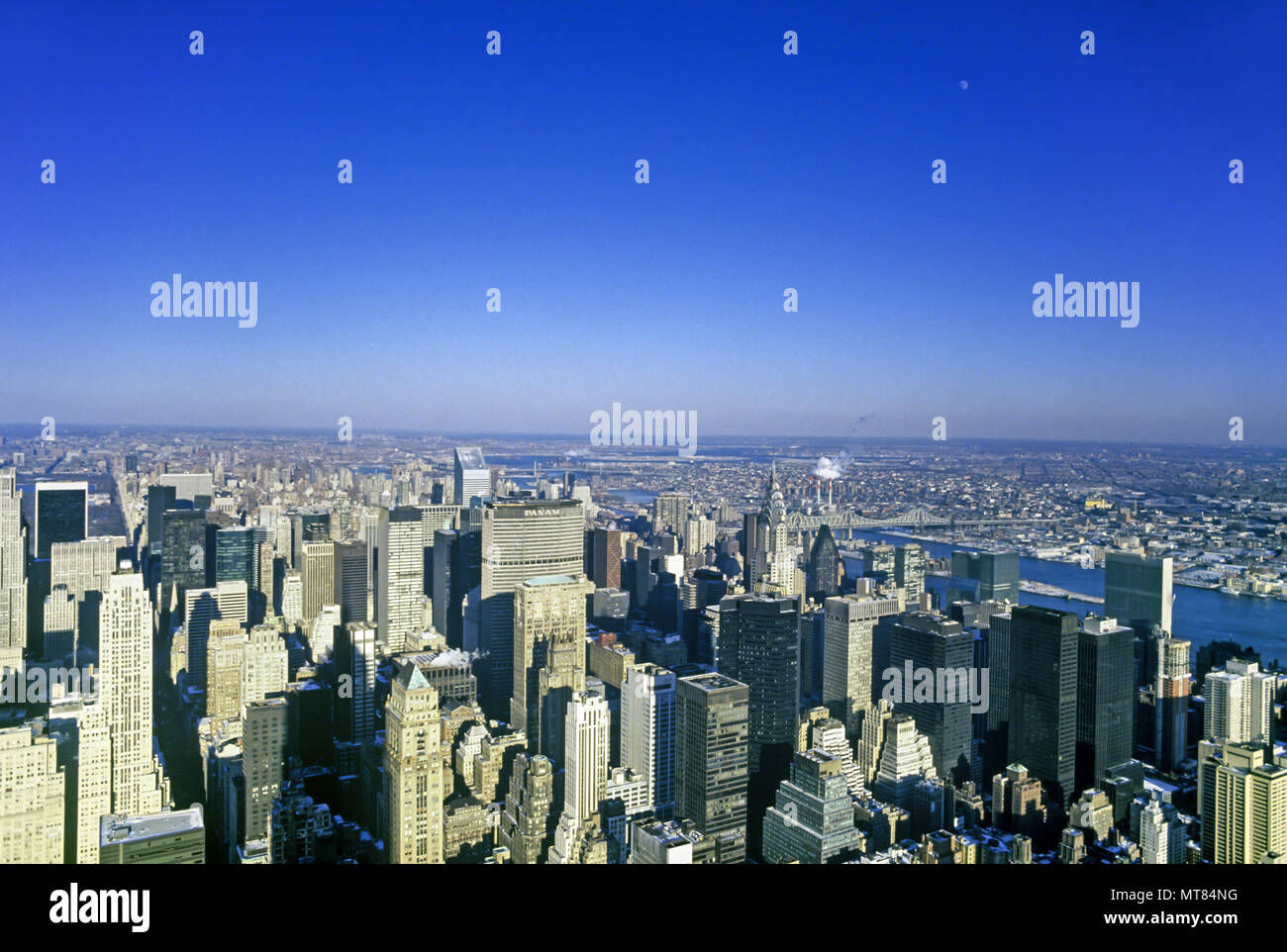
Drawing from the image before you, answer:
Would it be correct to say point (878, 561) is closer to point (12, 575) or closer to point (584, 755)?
point (584, 755)

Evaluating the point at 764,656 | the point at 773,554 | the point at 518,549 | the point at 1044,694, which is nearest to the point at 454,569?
the point at 518,549

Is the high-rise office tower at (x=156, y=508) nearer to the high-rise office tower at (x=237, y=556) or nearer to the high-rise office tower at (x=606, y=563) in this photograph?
the high-rise office tower at (x=237, y=556)

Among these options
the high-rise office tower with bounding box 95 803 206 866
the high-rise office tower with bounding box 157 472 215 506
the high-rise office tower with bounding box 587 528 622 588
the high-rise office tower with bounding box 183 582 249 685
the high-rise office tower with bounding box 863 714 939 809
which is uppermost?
the high-rise office tower with bounding box 157 472 215 506

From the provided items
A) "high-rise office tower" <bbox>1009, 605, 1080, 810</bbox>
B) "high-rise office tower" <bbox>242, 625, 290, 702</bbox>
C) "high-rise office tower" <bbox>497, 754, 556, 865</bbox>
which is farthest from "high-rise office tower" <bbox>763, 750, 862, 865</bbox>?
"high-rise office tower" <bbox>242, 625, 290, 702</bbox>

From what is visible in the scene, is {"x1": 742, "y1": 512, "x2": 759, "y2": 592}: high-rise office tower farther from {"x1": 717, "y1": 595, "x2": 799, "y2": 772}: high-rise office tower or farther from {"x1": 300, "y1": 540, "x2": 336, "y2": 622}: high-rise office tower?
{"x1": 300, "y1": 540, "x2": 336, "y2": 622}: high-rise office tower

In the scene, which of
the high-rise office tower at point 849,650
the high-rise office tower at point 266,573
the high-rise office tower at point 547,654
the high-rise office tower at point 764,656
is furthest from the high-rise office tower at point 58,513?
the high-rise office tower at point 849,650
